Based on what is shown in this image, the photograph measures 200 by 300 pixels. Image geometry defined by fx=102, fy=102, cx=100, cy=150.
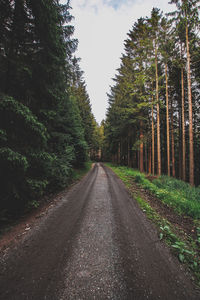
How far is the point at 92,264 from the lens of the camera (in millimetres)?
1994

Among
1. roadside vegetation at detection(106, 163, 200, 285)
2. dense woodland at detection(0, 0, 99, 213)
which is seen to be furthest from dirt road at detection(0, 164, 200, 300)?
dense woodland at detection(0, 0, 99, 213)

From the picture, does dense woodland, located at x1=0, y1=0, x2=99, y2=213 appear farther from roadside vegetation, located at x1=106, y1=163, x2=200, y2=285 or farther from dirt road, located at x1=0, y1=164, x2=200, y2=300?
roadside vegetation, located at x1=106, y1=163, x2=200, y2=285

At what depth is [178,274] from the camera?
1879 mm

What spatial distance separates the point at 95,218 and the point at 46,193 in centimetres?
345

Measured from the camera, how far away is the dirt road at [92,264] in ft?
5.15

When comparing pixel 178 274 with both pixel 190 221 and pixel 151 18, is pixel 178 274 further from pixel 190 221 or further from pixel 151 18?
pixel 151 18

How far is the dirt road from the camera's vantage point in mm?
1570

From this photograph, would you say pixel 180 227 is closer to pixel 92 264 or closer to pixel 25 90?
pixel 92 264

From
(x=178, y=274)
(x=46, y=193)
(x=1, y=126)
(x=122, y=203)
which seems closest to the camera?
(x=178, y=274)

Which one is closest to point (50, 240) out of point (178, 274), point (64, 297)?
point (64, 297)

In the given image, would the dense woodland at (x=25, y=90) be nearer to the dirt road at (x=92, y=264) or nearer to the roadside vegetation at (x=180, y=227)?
the dirt road at (x=92, y=264)

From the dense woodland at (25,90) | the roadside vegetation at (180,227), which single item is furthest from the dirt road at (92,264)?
the dense woodland at (25,90)

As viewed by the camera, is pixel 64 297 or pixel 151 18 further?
pixel 151 18

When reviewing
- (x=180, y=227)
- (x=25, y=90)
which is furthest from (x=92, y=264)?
(x=25, y=90)
